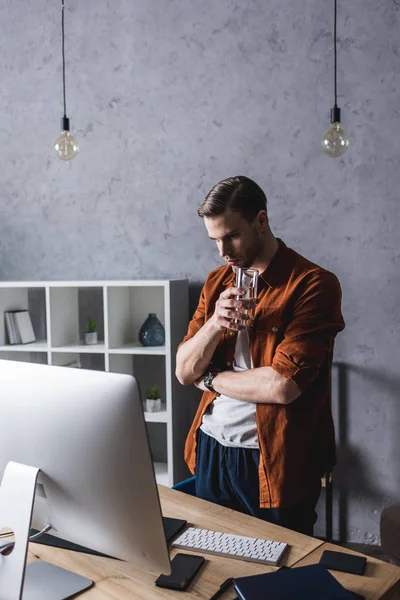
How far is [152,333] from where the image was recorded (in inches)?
131

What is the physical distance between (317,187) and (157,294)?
109 cm

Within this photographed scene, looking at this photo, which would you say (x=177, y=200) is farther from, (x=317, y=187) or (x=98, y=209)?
(x=317, y=187)

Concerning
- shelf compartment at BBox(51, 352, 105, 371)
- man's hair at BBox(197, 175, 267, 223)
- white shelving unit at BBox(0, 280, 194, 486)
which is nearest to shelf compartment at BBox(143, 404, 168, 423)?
white shelving unit at BBox(0, 280, 194, 486)

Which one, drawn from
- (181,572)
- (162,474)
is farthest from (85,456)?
(162,474)

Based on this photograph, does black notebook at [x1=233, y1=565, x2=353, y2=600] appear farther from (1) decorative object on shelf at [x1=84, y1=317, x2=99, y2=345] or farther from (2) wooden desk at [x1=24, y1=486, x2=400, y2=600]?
(1) decorative object on shelf at [x1=84, y1=317, x2=99, y2=345]

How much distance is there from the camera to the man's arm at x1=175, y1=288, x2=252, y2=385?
73.1 inches

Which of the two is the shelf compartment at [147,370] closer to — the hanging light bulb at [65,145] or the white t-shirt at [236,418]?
the hanging light bulb at [65,145]

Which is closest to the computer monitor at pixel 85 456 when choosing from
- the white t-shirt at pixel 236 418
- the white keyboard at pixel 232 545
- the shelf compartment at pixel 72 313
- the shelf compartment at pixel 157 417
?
the white keyboard at pixel 232 545

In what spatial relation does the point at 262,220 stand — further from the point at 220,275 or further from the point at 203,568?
the point at 203,568

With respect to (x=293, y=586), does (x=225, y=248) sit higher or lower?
higher

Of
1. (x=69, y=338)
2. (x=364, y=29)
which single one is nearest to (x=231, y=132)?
(x=364, y=29)

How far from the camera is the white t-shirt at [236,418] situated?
6.19ft

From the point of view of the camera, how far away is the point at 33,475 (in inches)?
46.4

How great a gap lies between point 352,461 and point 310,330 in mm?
1577
